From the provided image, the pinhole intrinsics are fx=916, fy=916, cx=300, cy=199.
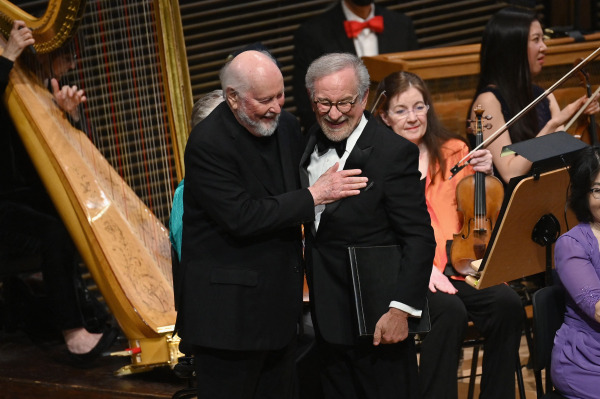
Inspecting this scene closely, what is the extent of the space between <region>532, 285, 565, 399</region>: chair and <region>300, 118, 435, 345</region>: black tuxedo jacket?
0.49 metres

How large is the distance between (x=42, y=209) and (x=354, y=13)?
5.91ft

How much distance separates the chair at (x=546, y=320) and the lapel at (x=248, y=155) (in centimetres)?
94

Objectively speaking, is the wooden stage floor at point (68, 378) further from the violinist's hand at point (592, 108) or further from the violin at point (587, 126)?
the violinist's hand at point (592, 108)

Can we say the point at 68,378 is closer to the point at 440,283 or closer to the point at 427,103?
the point at 440,283

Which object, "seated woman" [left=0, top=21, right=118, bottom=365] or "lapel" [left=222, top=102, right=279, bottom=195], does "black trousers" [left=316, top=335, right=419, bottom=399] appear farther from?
"seated woman" [left=0, top=21, right=118, bottom=365]

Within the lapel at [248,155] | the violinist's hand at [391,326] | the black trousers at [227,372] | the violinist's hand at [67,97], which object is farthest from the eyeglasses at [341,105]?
the violinist's hand at [67,97]

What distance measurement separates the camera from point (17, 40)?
368cm

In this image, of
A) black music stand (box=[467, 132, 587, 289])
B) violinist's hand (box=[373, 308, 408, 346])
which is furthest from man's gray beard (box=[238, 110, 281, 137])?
black music stand (box=[467, 132, 587, 289])

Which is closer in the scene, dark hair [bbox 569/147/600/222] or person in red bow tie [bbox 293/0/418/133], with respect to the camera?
dark hair [bbox 569/147/600/222]

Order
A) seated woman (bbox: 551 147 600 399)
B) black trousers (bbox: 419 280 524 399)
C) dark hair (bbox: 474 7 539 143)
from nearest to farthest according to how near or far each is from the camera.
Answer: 1. seated woman (bbox: 551 147 600 399)
2. black trousers (bbox: 419 280 524 399)
3. dark hair (bbox: 474 7 539 143)

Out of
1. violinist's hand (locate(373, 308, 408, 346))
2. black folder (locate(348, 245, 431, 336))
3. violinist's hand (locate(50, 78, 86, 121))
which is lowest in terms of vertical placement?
violinist's hand (locate(373, 308, 408, 346))

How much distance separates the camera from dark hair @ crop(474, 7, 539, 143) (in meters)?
3.99

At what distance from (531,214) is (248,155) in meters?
0.97

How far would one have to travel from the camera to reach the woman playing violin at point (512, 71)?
391 cm
